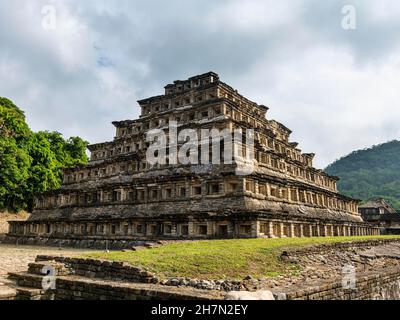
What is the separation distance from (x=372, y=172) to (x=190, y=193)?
426 ft

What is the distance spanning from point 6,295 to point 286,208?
22.6m

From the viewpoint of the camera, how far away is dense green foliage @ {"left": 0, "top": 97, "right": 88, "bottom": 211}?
4134cm

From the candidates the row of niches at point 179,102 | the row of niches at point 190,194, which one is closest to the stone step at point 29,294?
the row of niches at point 190,194

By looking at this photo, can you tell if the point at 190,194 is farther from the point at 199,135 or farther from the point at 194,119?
the point at 194,119

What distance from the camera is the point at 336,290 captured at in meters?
9.99

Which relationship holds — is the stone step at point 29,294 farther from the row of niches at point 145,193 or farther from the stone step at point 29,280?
the row of niches at point 145,193

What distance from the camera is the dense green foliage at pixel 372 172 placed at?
11297 centimetres

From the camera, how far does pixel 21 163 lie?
4288 centimetres

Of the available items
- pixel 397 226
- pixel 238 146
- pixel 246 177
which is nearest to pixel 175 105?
pixel 238 146

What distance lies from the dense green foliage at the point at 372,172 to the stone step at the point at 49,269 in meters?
104

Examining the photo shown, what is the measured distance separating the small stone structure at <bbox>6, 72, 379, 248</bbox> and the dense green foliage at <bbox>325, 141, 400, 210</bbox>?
78244 mm

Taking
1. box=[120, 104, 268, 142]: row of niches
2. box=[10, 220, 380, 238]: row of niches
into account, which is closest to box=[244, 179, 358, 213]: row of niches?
box=[10, 220, 380, 238]: row of niches

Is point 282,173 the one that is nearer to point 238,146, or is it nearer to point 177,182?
point 238,146

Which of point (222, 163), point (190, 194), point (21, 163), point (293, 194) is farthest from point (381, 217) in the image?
point (21, 163)
